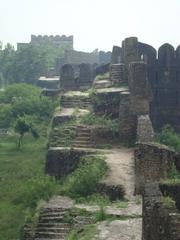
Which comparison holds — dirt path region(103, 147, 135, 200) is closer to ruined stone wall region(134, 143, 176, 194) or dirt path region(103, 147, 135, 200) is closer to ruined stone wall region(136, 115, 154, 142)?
ruined stone wall region(134, 143, 176, 194)

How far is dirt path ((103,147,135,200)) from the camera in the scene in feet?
44.9

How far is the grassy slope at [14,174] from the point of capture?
45.0 ft

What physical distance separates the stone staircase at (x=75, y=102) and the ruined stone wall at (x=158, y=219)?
51.5 ft

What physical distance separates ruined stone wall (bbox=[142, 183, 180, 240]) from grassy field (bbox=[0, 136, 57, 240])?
5320 millimetres

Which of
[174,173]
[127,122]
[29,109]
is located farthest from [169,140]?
[29,109]

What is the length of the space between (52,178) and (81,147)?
2517 mm

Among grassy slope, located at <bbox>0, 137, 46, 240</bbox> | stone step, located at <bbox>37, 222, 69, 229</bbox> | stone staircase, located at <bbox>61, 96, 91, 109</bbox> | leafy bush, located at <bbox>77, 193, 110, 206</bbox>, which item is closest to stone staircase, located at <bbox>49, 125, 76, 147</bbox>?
grassy slope, located at <bbox>0, 137, 46, 240</bbox>

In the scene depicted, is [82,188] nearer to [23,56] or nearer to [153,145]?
[153,145]

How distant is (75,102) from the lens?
79.8 feet

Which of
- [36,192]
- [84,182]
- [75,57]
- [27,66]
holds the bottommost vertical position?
[36,192]

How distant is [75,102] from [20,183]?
7.53m

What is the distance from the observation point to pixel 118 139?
62.5ft

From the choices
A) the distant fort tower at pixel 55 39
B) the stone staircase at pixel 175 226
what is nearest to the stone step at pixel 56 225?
the stone staircase at pixel 175 226

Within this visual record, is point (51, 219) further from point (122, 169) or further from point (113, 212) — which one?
point (122, 169)
